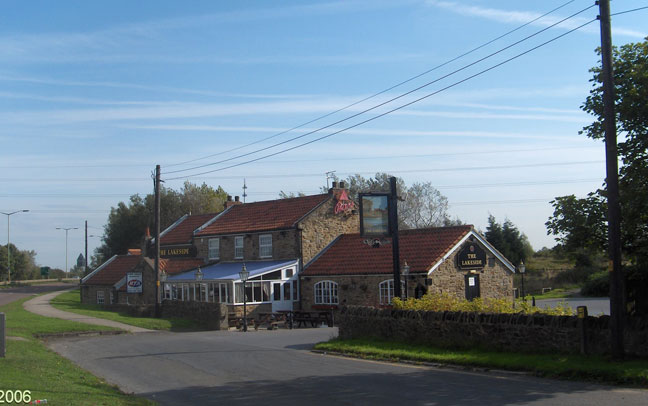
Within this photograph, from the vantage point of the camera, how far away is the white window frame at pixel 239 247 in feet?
150

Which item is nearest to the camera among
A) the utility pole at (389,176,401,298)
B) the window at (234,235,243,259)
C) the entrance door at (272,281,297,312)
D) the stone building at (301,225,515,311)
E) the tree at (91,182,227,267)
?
the utility pole at (389,176,401,298)

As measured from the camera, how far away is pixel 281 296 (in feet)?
133

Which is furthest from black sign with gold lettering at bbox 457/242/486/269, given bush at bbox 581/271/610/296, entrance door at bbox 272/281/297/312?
bush at bbox 581/271/610/296

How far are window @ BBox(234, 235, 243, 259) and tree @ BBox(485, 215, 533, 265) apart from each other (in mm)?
30668

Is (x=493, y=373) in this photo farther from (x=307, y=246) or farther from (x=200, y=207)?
(x=200, y=207)

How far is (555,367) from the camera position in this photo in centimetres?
1514

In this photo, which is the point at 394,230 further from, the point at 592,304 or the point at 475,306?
the point at 592,304

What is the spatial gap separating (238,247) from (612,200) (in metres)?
34.1

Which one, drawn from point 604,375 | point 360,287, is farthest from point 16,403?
point 360,287

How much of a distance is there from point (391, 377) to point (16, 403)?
8.52 metres

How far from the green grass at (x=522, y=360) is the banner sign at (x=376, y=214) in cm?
517

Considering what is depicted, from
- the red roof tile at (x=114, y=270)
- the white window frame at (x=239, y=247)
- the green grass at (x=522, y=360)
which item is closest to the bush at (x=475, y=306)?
the green grass at (x=522, y=360)

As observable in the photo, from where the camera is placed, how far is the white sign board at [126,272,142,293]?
45031 mm

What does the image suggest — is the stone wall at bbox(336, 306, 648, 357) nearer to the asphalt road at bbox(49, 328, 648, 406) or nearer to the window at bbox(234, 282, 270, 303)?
the asphalt road at bbox(49, 328, 648, 406)
